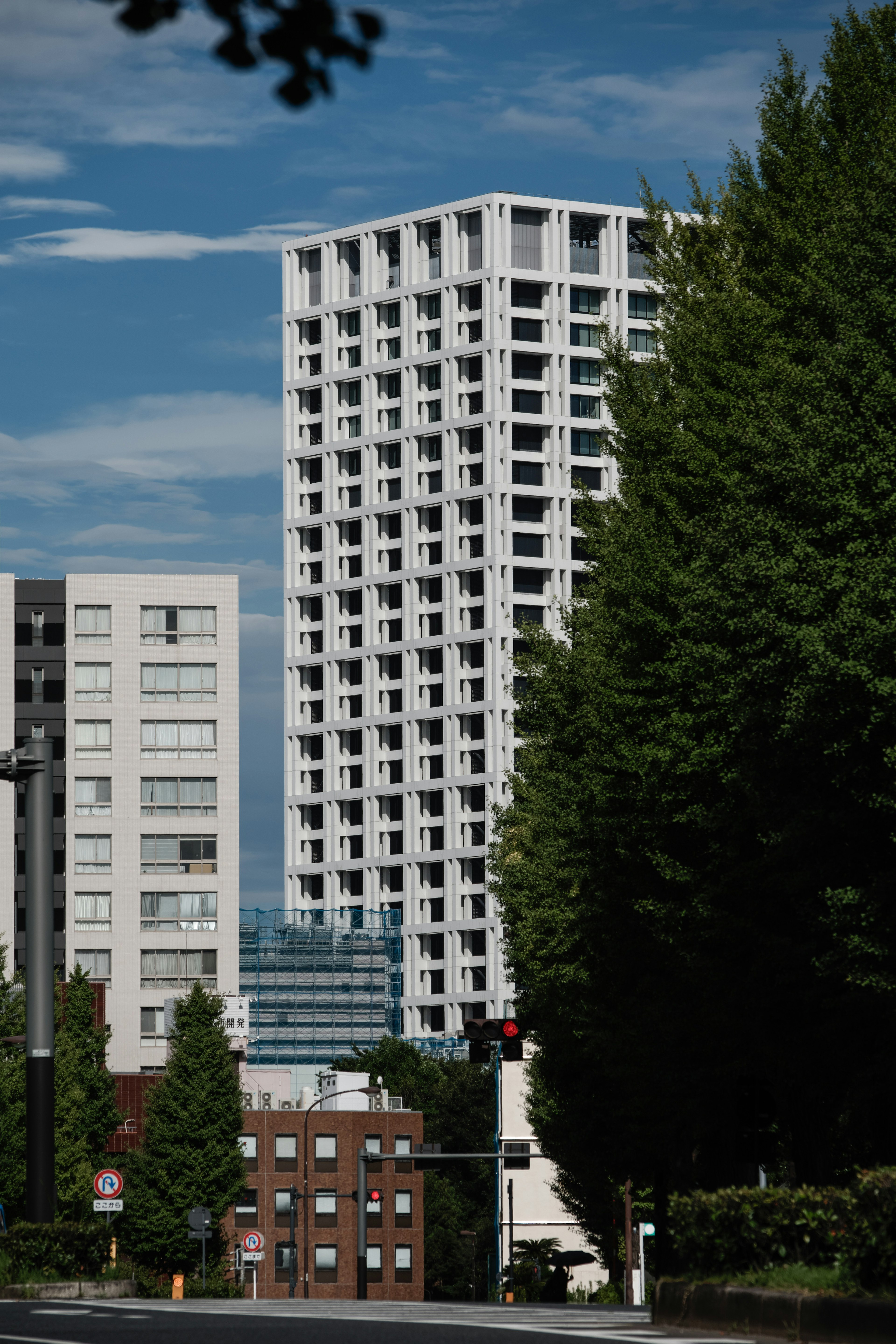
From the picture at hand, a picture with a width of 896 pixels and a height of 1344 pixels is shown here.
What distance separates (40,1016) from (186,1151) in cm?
5728

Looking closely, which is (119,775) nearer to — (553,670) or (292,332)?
(292,332)

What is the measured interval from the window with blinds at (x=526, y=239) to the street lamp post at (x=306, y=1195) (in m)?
76.1

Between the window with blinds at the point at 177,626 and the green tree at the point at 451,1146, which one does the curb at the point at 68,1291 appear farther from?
the window with blinds at the point at 177,626

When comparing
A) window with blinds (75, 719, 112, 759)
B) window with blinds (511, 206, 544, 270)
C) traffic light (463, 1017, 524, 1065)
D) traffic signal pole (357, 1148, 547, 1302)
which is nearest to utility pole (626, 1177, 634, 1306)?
traffic signal pole (357, 1148, 547, 1302)

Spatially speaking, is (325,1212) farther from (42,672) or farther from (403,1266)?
(42,672)

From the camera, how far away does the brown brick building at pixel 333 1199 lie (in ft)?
346

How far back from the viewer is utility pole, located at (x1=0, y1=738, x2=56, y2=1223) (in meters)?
25.2

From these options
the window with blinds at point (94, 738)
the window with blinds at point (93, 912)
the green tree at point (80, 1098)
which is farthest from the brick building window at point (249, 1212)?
the green tree at point (80, 1098)

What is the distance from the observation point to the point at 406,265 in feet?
541

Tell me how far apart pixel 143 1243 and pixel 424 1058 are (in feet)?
193

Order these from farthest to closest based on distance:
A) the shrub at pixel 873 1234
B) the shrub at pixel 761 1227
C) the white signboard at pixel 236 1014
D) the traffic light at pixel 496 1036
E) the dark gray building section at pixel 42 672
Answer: the dark gray building section at pixel 42 672
the white signboard at pixel 236 1014
the traffic light at pixel 496 1036
the shrub at pixel 761 1227
the shrub at pixel 873 1234

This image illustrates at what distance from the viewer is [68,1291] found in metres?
24.7

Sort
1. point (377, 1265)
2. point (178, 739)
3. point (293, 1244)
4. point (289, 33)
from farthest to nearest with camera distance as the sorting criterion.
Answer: point (178, 739) → point (377, 1265) → point (293, 1244) → point (289, 33)

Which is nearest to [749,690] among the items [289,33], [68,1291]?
[68,1291]
